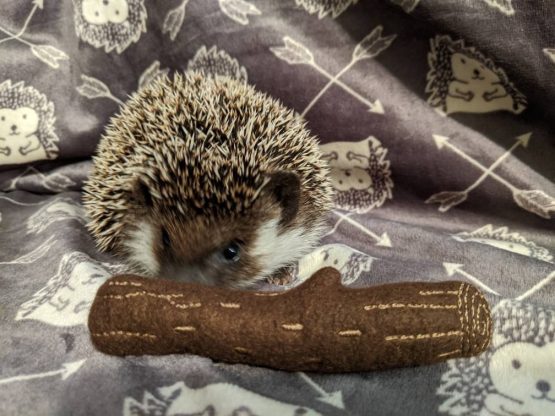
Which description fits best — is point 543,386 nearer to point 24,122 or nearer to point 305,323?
point 305,323

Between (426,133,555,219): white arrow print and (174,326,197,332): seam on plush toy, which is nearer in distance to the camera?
(174,326,197,332): seam on plush toy

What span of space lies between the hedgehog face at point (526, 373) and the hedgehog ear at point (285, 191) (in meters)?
0.63

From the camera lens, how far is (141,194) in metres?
1.40

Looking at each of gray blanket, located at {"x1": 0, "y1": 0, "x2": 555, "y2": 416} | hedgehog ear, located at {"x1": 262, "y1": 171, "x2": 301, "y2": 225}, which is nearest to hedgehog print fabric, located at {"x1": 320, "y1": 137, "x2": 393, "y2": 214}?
gray blanket, located at {"x1": 0, "y1": 0, "x2": 555, "y2": 416}

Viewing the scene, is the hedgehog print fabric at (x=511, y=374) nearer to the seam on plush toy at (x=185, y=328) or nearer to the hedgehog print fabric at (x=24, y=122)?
the seam on plush toy at (x=185, y=328)

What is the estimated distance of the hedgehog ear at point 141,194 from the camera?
1.37 m

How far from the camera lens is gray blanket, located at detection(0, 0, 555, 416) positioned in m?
1.07

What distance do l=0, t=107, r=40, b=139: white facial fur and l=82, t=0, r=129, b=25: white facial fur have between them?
14.5 inches

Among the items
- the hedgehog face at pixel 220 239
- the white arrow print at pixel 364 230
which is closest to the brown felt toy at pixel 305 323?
the hedgehog face at pixel 220 239

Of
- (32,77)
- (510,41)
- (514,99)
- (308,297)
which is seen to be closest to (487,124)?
(514,99)

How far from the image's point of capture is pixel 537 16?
1.34 meters

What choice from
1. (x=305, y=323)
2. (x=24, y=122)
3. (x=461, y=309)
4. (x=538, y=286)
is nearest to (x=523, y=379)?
(x=461, y=309)

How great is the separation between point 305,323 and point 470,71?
0.94 meters

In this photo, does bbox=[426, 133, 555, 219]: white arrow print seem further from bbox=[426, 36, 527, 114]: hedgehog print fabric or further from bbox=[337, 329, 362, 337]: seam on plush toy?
bbox=[337, 329, 362, 337]: seam on plush toy
